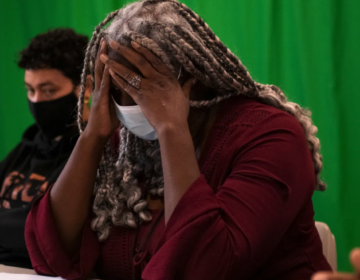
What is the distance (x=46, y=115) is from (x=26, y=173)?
29 centimetres

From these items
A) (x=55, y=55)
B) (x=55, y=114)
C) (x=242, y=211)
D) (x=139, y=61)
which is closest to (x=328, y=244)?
(x=242, y=211)

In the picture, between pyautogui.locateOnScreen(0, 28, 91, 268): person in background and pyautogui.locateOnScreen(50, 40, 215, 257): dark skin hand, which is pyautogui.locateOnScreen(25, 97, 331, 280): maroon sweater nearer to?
pyautogui.locateOnScreen(50, 40, 215, 257): dark skin hand

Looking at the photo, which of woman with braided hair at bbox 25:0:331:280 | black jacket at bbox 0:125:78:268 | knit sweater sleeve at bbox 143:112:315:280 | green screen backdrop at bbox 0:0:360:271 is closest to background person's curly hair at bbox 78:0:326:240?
woman with braided hair at bbox 25:0:331:280

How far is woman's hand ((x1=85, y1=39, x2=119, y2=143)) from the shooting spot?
4.00 feet

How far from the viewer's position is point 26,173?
6.76ft

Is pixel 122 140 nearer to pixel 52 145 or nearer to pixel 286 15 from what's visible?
pixel 52 145

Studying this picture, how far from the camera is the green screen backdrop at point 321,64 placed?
194 cm

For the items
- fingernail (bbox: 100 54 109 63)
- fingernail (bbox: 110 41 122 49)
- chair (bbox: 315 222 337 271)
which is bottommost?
chair (bbox: 315 222 337 271)

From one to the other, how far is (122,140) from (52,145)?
0.79 metres

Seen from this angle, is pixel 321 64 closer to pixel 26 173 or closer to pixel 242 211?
pixel 242 211

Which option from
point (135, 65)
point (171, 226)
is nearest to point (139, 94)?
point (135, 65)

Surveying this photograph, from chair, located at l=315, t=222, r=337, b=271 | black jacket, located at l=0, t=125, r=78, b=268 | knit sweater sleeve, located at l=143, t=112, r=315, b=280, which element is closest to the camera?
knit sweater sleeve, located at l=143, t=112, r=315, b=280

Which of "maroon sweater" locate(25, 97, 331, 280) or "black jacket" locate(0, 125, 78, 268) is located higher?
"maroon sweater" locate(25, 97, 331, 280)

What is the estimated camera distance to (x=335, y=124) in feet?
6.48
